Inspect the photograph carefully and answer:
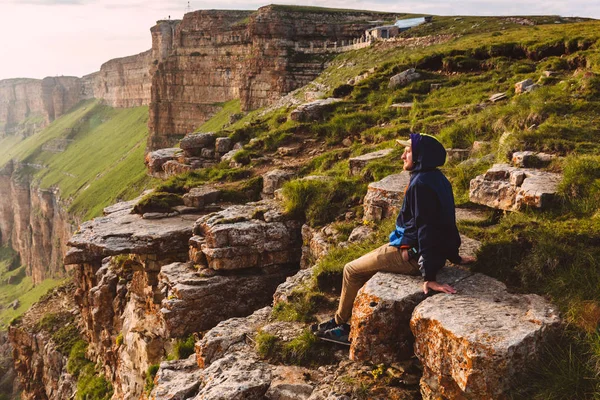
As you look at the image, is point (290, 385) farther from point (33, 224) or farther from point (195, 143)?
point (33, 224)

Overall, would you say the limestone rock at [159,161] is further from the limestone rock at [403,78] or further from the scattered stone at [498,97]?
the scattered stone at [498,97]

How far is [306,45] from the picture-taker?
41.1m

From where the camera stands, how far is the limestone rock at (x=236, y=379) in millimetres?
5211

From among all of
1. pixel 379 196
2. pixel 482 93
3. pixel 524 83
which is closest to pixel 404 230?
pixel 379 196

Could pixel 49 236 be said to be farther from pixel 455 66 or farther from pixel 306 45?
pixel 455 66

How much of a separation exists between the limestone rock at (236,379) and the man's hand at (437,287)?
6.47 feet

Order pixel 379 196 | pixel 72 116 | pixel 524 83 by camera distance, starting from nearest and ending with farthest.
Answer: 1. pixel 379 196
2. pixel 524 83
3. pixel 72 116

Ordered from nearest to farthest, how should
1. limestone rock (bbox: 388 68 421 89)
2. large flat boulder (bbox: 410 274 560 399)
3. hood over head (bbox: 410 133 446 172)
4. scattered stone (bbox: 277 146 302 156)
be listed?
1. large flat boulder (bbox: 410 274 560 399)
2. hood over head (bbox: 410 133 446 172)
3. scattered stone (bbox: 277 146 302 156)
4. limestone rock (bbox: 388 68 421 89)

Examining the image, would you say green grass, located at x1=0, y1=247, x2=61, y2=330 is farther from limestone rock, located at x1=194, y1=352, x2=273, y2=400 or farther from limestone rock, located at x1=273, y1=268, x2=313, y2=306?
limestone rock, located at x1=194, y1=352, x2=273, y2=400

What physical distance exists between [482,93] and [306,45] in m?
29.6

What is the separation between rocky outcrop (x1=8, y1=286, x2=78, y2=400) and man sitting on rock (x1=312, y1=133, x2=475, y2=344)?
14997 millimetres

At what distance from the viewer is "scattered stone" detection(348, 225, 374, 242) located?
781cm

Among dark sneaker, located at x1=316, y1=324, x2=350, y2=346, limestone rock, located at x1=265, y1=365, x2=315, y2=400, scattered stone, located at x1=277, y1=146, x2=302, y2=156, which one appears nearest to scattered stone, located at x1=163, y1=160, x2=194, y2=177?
scattered stone, located at x1=277, y1=146, x2=302, y2=156

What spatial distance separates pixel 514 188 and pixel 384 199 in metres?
2.07
